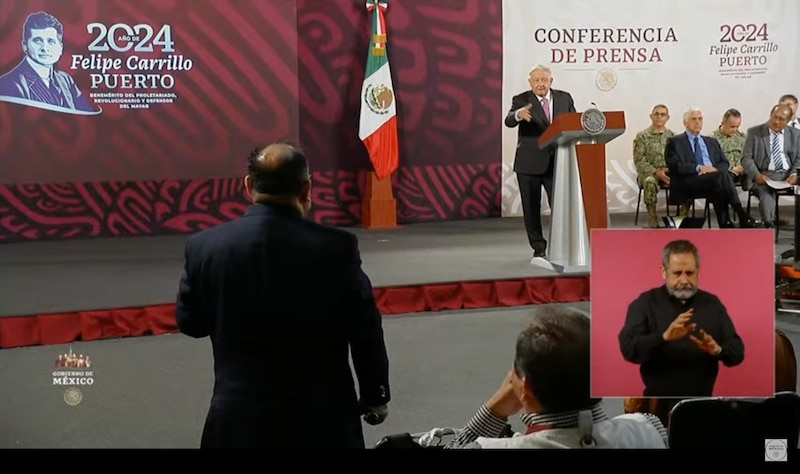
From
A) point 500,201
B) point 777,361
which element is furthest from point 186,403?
point 500,201

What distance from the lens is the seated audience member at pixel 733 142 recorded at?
5.26m

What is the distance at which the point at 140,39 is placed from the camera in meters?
3.36

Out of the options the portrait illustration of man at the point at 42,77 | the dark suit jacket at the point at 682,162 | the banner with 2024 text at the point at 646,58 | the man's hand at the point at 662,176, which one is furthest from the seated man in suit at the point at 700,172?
the portrait illustration of man at the point at 42,77

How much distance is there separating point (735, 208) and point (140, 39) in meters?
Result: 3.10

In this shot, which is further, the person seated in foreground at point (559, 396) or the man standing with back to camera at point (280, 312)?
the man standing with back to camera at point (280, 312)

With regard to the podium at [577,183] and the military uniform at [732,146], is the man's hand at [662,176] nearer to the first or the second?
the military uniform at [732,146]

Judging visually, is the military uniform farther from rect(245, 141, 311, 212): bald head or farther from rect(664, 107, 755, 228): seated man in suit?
rect(245, 141, 311, 212): bald head

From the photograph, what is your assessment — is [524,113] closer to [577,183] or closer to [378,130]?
[577,183]

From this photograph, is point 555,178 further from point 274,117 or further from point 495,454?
point 495,454

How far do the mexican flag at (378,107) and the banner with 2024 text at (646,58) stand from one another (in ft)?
5.47

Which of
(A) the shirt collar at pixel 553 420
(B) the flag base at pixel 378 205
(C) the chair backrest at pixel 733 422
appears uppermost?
(B) the flag base at pixel 378 205

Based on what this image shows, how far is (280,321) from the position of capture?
1.71 m

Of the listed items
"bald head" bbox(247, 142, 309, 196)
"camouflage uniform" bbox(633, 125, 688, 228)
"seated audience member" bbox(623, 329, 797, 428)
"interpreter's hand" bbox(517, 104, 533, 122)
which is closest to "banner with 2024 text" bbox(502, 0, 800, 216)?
"camouflage uniform" bbox(633, 125, 688, 228)

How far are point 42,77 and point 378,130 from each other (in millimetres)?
1938
